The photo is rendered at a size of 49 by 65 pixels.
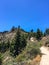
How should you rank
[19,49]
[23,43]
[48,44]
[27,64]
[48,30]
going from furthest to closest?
[48,30], [23,43], [19,49], [48,44], [27,64]

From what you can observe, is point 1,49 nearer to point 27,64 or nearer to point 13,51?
point 13,51

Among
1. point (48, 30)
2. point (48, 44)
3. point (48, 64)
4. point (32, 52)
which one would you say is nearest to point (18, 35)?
point (48, 44)

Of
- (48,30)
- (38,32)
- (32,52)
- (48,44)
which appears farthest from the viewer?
(48,30)

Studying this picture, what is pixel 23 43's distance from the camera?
190 ft

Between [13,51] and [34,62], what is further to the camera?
[13,51]

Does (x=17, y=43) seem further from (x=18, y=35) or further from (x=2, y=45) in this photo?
(x=2, y=45)

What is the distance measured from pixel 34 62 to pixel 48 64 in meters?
1.73

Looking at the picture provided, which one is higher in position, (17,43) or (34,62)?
(17,43)

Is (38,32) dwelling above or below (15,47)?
above

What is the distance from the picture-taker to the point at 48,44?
46719 millimetres

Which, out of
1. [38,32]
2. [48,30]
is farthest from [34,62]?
[48,30]

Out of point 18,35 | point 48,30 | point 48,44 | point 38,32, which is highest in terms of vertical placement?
point 48,30

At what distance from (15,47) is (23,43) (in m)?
6.05

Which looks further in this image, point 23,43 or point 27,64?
point 23,43
